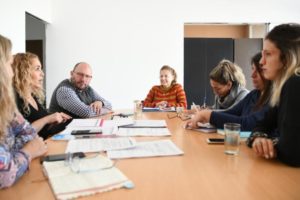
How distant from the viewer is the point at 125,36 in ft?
15.9

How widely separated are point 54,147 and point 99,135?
286 millimetres

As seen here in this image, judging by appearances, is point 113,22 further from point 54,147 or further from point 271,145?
point 271,145

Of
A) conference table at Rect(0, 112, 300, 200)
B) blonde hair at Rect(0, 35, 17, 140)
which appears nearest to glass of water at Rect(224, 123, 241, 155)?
conference table at Rect(0, 112, 300, 200)

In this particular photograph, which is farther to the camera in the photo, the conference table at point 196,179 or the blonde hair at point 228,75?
the blonde hair at point 228,75

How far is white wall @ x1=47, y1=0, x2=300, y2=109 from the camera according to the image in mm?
4781

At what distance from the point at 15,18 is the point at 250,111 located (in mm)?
2918

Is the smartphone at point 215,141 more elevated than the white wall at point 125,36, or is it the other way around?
the white wall at point 125,36

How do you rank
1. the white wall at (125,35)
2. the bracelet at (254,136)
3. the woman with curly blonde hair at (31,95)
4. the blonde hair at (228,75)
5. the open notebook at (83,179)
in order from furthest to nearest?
the white wall at (125,35) → the blonde hair at (228,75) → the woman with curly blonde hair at (31,95) → the bracelet at (254,136) → the open notebook at (83,179)

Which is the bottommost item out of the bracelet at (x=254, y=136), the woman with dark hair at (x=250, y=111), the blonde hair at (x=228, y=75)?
the bracelet at (x=254, y=136)

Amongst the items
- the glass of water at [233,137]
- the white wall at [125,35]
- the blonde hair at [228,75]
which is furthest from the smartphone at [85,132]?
the white wall at [125,35]

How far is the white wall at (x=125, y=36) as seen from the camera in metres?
4.78

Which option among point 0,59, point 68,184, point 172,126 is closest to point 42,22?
point 172,126

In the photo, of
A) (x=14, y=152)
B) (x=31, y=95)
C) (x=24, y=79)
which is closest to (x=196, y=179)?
(x=14, y=152)

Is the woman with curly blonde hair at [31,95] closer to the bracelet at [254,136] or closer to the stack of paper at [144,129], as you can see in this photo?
the stack of paper at [144,129]
